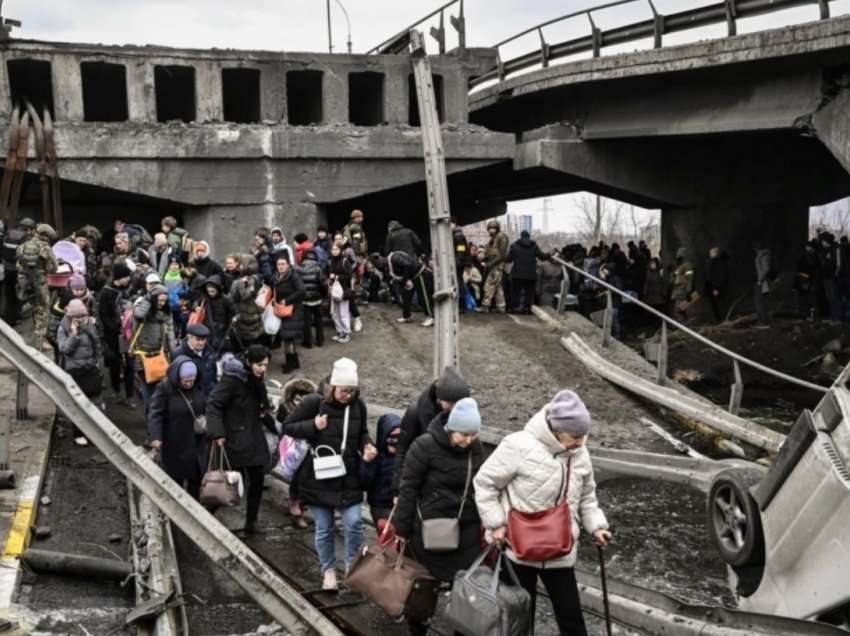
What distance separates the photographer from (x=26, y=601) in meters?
6.70

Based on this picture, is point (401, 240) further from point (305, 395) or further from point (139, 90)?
point (305, 395)

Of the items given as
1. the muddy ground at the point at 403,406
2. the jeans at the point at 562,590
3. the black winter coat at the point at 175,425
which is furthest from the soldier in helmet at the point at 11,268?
the jeans at the point at 562,590

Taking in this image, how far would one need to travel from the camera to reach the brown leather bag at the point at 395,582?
6031 millimetres

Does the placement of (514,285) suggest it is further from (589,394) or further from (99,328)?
(99,328)

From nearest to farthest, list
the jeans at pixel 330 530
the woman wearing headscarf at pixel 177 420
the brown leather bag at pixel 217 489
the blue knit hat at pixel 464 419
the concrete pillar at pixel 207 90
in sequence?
1. the blue knit hat at pixel 464 419
2. the jeans at pixel 330 530
3. the brown leather bag at pixel 217 489
4. the woman wearing headscarf at pixel 177 420
5. the concrete pillar at pixel 207 90

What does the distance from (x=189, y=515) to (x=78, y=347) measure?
4781 millimetres

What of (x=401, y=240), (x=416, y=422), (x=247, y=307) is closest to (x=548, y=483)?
(x=416, y=422)

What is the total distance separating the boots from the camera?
47.1ft

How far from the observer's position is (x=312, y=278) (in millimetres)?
14953

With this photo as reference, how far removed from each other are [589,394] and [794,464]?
27.7 ft

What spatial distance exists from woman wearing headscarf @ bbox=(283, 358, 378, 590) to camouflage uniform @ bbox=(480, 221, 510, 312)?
10886mm

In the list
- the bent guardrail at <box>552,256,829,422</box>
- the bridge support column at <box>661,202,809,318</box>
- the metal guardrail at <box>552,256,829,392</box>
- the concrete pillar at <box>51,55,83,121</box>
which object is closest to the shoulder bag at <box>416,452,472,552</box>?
the bent guardrail at <box>552,256,829,422</box>

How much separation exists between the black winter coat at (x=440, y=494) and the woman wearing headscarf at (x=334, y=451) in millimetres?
1102

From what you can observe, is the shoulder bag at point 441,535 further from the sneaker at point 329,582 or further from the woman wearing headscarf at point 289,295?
the woman wearing headscarf at point 289,295
